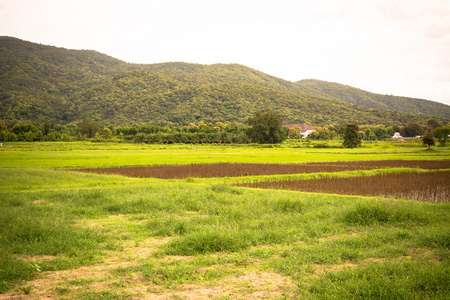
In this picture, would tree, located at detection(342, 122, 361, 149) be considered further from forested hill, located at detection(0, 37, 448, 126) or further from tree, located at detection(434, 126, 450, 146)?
forested hill, located at detection(0, 37, 448, 126)

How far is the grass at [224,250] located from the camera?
5590mm

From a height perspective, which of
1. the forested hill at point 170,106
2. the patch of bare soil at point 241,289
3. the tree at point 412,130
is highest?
the forested hill at point 170,106

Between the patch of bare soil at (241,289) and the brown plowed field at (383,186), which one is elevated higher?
the patch of bare soil at (241,289)

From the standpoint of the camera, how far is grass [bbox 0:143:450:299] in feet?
18.3

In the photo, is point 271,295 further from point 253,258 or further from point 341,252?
point 341,252

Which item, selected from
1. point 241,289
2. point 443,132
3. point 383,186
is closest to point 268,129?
point 443,132

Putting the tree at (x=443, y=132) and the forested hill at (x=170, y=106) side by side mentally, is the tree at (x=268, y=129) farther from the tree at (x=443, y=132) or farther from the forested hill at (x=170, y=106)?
the forested hill at (x=170, y=106)

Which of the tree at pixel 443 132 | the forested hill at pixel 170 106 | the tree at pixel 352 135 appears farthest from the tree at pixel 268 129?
the forested hill at pixel 170 106

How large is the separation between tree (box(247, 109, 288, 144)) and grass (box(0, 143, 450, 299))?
82360 millimetres

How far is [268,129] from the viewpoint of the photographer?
9506cm

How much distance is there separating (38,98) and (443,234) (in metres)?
207

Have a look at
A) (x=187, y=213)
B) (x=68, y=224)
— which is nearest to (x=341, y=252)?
(x=187, y=213)

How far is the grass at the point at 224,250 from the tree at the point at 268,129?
8236 cm

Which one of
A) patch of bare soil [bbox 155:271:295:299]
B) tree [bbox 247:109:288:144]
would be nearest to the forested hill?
tree [bbox 247:109:288:144]
